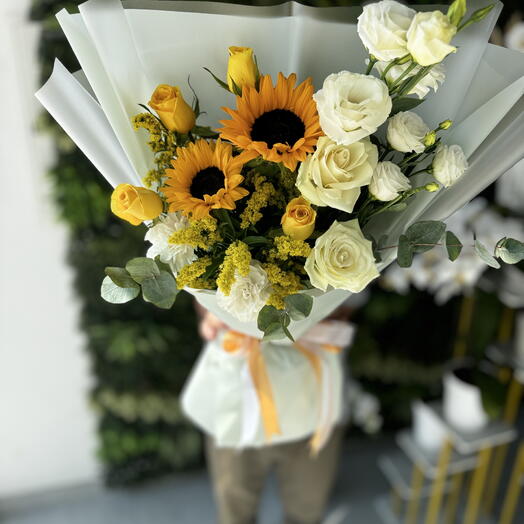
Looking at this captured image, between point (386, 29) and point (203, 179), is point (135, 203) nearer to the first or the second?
point (203, 179)

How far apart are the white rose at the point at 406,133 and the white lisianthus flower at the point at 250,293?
27cm

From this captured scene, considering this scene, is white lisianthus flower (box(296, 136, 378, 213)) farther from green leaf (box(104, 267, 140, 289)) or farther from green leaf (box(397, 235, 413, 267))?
green leaf (box(104, 267, 140, 289))

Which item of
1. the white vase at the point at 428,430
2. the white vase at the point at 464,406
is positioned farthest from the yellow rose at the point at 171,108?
the white vase at the point at 428,430

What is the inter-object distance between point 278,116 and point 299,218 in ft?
0.51

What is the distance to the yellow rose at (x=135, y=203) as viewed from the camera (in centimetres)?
72

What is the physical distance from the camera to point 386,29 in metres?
0.62

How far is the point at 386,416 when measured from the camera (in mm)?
2109

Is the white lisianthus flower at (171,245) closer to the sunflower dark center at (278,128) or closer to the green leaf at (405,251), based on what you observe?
the sunflower dark center at (278,128)

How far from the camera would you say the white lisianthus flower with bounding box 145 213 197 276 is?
78 centimetres

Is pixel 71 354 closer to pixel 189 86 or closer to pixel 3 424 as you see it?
pixel 3 424

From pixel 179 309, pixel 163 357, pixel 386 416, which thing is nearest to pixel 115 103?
pixel 179 309

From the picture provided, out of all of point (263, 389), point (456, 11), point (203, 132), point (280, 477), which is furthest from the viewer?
point (280, 477)

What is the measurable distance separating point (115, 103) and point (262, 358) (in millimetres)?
637

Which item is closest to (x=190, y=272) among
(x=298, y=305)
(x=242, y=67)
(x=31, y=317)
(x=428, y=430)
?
(x=298, y=305)
